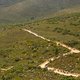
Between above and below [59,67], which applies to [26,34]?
below

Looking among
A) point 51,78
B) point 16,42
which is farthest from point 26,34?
point 51,78

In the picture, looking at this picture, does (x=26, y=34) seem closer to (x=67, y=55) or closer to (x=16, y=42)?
(x=16, y=42)

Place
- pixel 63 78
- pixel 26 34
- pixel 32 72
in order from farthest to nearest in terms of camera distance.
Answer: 1. pixel 26 34
2. pixel 32 72
3. pixel 63 78

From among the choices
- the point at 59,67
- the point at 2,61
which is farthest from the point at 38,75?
the point at 2,61

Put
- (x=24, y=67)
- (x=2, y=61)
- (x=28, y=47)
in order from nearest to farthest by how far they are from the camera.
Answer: (x=24, y=67) < (x=2, y=61) < (x=28, y=47)

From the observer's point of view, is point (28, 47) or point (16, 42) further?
point (16, 42)

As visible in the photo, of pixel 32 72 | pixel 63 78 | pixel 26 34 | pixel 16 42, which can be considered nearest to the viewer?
pixel 63 78

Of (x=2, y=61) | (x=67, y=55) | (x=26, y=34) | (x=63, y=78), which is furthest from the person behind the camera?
(x=26, y=34)

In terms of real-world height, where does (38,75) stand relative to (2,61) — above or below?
above

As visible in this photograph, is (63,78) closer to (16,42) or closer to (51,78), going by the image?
(51,78)
